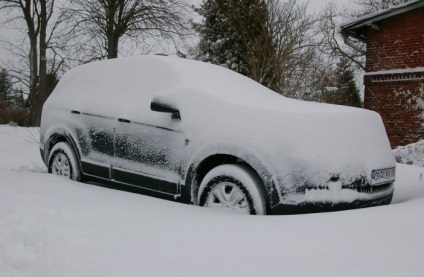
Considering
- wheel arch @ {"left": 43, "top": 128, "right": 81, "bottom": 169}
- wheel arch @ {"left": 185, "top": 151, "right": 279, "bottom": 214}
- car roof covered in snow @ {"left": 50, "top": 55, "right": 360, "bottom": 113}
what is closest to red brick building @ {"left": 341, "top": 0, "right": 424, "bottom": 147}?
car roof covered in snow @ {"left": 50, "top": 55, "right": 360, "bottom": 113}

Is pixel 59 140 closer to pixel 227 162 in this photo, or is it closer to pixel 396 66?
pixel 227 162

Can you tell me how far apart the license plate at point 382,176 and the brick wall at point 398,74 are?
22.9 ft

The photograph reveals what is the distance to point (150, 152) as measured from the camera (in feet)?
13.9

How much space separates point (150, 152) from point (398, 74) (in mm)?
8650

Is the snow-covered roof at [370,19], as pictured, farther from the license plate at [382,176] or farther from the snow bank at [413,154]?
the license plate at [382,176]

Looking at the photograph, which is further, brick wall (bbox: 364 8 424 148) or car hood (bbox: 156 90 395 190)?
brick wall (bbox: 364 8 424 148)

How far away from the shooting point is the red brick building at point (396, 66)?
10.4 m

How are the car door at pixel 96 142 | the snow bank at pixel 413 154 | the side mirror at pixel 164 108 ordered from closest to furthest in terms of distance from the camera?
the side mirror at pixel 164 108 → the car door at pixel 96 142 → the snow bank at pixel 413 154

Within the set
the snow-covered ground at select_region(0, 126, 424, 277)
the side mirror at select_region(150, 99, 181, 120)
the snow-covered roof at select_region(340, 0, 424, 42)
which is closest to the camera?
the snow-covered ground at select_region(0, 126, 424, 277)

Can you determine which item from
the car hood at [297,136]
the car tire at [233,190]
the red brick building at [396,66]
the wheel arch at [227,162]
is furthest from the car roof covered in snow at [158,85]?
the red brick building at [396,66]

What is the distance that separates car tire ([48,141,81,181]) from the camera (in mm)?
4992

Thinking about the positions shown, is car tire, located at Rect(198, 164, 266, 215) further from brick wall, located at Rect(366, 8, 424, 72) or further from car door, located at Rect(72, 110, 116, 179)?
brick wall, located at Rect(366, 8, 424, 72)

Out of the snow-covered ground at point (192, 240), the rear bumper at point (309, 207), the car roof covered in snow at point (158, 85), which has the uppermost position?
the car roof covered in snow at point (158, 85)

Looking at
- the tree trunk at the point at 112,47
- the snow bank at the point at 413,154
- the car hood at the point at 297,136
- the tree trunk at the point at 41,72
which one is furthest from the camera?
the tree trunk at the point at 112,47
